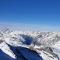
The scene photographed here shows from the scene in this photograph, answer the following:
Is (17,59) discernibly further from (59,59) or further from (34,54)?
(59,59)

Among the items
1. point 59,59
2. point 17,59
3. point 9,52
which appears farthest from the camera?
point 9,52

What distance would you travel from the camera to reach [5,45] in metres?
72.3

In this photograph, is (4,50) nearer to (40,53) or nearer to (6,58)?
(6,58)

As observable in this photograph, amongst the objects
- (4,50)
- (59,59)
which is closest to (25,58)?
(59,59)

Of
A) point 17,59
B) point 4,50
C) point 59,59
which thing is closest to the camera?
point 59,59

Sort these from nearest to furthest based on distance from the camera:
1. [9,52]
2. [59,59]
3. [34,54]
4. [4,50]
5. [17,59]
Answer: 1. [59,59]
2. [17,59]
3. [34,54]
4. [9,52]
5. [4,50]

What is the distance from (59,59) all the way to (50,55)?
256 cm

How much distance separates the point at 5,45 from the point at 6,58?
13.5 metres

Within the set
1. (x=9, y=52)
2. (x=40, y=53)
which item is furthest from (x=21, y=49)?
(x=40, y=53)

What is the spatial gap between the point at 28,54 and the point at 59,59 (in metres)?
12.2

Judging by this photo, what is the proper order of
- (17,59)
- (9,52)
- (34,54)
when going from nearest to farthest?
(17,59) < (34,54) < (9,52)

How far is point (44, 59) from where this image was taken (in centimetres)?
5019

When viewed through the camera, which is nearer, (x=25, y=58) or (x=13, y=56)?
(x=25, y=58)

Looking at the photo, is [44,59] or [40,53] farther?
[40,53]
